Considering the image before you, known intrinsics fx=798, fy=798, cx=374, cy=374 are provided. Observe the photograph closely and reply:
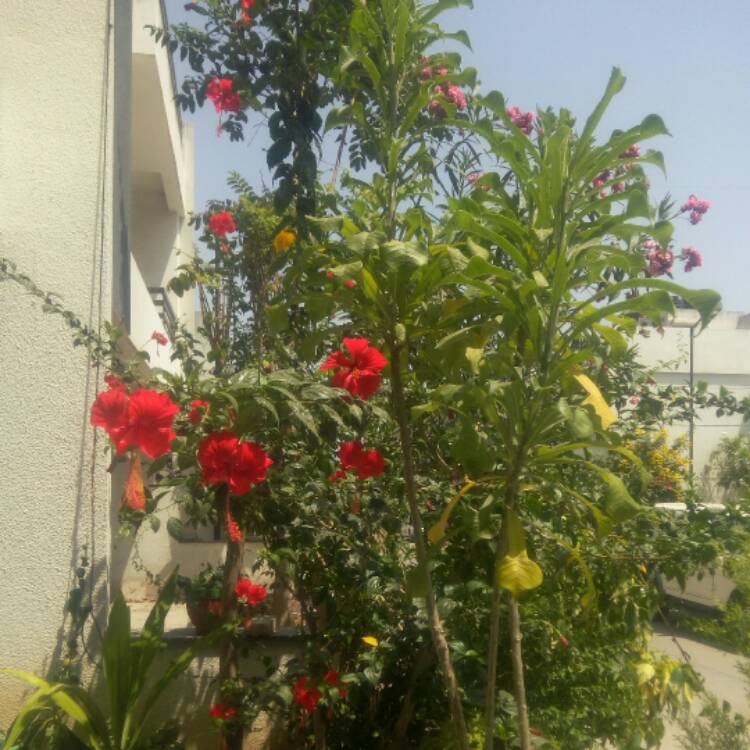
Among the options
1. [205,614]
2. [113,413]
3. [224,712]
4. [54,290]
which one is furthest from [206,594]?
[54,290]

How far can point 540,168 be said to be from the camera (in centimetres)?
180

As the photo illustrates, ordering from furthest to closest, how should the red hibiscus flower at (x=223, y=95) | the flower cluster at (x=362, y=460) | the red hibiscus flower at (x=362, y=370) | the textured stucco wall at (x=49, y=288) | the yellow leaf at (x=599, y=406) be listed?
the textured stucco wall at (x=49, y=288) → the red hibiscus flower at (x=223, y=95) → the flower cluster at (x=362, y=460) → the red hibiscus flower at (x=362, y=370) → the yellow leaf at (x=599, y=406)

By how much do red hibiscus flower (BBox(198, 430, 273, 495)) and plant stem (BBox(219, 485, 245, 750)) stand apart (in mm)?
1034

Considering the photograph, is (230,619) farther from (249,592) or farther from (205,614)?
(205,614)

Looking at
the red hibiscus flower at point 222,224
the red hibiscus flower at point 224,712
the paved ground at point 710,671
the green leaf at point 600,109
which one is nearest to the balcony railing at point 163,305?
the red hibiscus flower at point 222,224

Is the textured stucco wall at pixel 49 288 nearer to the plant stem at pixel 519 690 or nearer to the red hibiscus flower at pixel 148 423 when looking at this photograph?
the red hibiscus flower at pixel 148 423

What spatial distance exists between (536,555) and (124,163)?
3.15m

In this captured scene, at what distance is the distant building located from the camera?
351 centimetres

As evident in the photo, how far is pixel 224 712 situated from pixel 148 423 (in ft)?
4.49

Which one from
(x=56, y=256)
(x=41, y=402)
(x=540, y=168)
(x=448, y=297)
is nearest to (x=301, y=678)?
(x=448, y=297)

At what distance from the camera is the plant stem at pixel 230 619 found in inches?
123

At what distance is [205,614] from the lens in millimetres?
3816

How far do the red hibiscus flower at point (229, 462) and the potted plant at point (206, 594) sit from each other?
1205mm

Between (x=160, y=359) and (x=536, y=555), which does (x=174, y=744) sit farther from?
(x=160, y=359)
